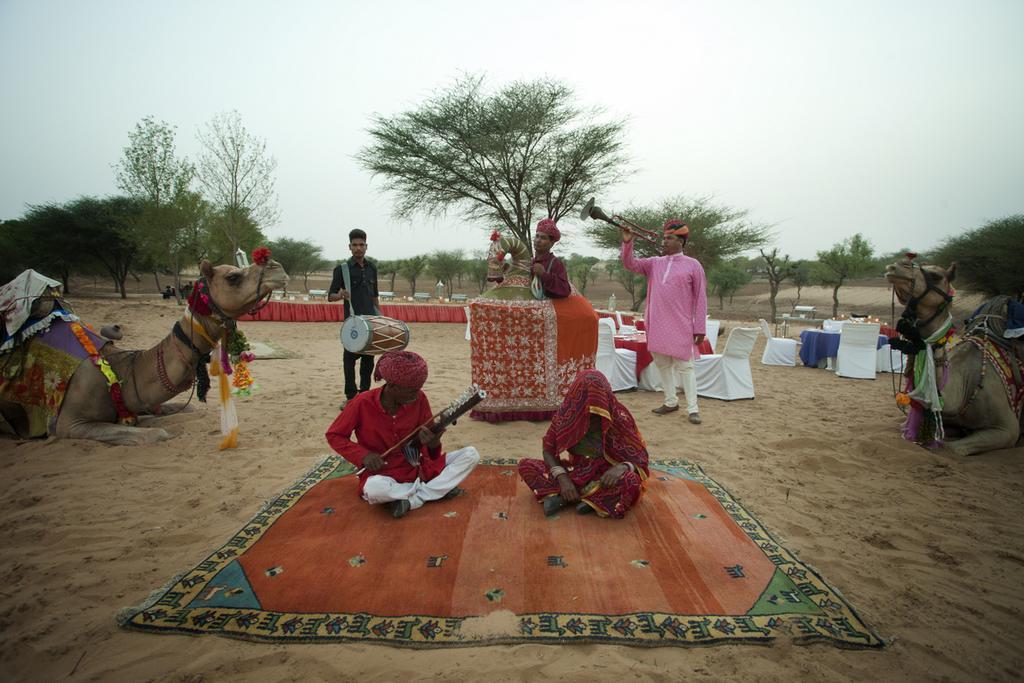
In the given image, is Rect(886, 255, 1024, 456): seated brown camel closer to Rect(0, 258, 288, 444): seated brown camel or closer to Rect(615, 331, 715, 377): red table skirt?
Rect(615, 331, 715, 377): red table skirt

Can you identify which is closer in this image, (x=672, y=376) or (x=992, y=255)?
(x=672, y=376)

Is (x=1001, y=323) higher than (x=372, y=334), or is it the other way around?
(x=1001, y=323)

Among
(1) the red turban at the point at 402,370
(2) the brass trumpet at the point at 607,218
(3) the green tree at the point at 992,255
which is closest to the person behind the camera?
(1) the red turban at the point at 402,370

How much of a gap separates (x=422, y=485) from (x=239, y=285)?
7.45 feet

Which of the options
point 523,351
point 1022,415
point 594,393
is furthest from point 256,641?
point 1022,415

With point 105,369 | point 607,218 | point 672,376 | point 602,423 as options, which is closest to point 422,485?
point 602,423

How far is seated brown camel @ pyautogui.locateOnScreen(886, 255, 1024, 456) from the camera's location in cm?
431

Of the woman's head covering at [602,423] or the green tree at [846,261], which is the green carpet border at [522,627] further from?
the green tree at [846,261]

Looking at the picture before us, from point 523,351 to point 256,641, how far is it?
361 centimetres

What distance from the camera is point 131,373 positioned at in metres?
4.39

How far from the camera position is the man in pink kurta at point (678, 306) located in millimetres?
5551

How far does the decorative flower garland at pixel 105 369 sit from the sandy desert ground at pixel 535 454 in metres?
0.43

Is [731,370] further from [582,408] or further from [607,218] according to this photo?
[582,408]

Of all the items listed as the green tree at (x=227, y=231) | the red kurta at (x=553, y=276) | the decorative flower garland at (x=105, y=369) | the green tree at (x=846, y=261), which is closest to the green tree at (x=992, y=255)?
the green tree at (x=846, y=261)
